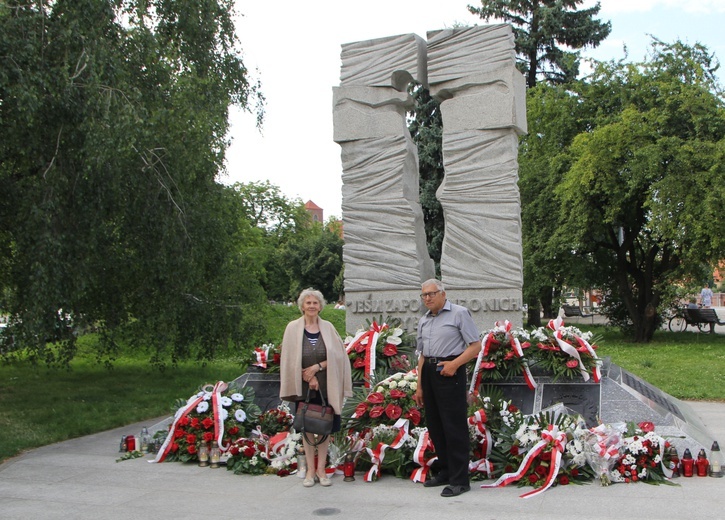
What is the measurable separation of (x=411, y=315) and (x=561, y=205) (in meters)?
12.1

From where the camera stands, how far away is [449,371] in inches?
217

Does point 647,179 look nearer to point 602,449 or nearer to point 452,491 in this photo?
point 602,449

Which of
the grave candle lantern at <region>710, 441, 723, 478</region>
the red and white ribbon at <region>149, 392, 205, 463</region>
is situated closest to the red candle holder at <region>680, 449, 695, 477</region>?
the grave candle lantern at <region>710, 441, 723, 478</region>

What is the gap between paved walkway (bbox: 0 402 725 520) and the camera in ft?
16.6

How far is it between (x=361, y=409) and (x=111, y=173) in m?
4.02

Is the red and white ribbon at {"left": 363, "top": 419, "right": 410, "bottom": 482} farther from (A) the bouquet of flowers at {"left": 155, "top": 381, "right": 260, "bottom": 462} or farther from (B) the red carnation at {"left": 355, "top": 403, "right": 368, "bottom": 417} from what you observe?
(A) the bouquet of flowers at {"left": 155, "top": 381, "right": 260, "bottom": 462}

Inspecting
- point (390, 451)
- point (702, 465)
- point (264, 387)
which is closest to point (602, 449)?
point (702, 465)

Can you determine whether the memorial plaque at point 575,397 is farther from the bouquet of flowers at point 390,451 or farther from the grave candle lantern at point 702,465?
the bouquet of flowers at point 390,451

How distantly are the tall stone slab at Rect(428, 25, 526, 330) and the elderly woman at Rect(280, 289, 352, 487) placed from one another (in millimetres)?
3109

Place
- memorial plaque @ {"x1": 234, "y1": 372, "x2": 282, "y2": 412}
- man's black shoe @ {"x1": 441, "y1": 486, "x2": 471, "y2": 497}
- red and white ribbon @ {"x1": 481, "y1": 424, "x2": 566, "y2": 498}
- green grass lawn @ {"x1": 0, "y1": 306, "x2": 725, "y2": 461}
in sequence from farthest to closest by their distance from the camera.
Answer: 1. green grass lawn @ {"x1": 0, "y1": 306, "x2": 725, "y2": 461}
2. memorial plaque @ {"x1": 234, "y1": 372, "x2": 282, "y2": 412}
3. red and white ribbon @ {"x1": 481, "y1": 424, "x2": 566, "y2": 498}
4. man's black shoe @ {"x1": 441, "y1": 486, "x2": 471, "y2": 497}

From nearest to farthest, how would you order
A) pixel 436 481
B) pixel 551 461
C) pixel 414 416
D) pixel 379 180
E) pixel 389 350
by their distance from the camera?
pixel 551 461
pixel 436 481
pixel 414 416
pixel 389 350
pixel 379 180

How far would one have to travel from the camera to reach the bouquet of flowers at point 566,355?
275 inches

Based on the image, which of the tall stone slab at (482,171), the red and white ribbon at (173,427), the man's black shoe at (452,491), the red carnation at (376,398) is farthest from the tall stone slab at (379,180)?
the man's black shoe at (452,491)

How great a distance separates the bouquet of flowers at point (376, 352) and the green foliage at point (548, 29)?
18533 millimetres
